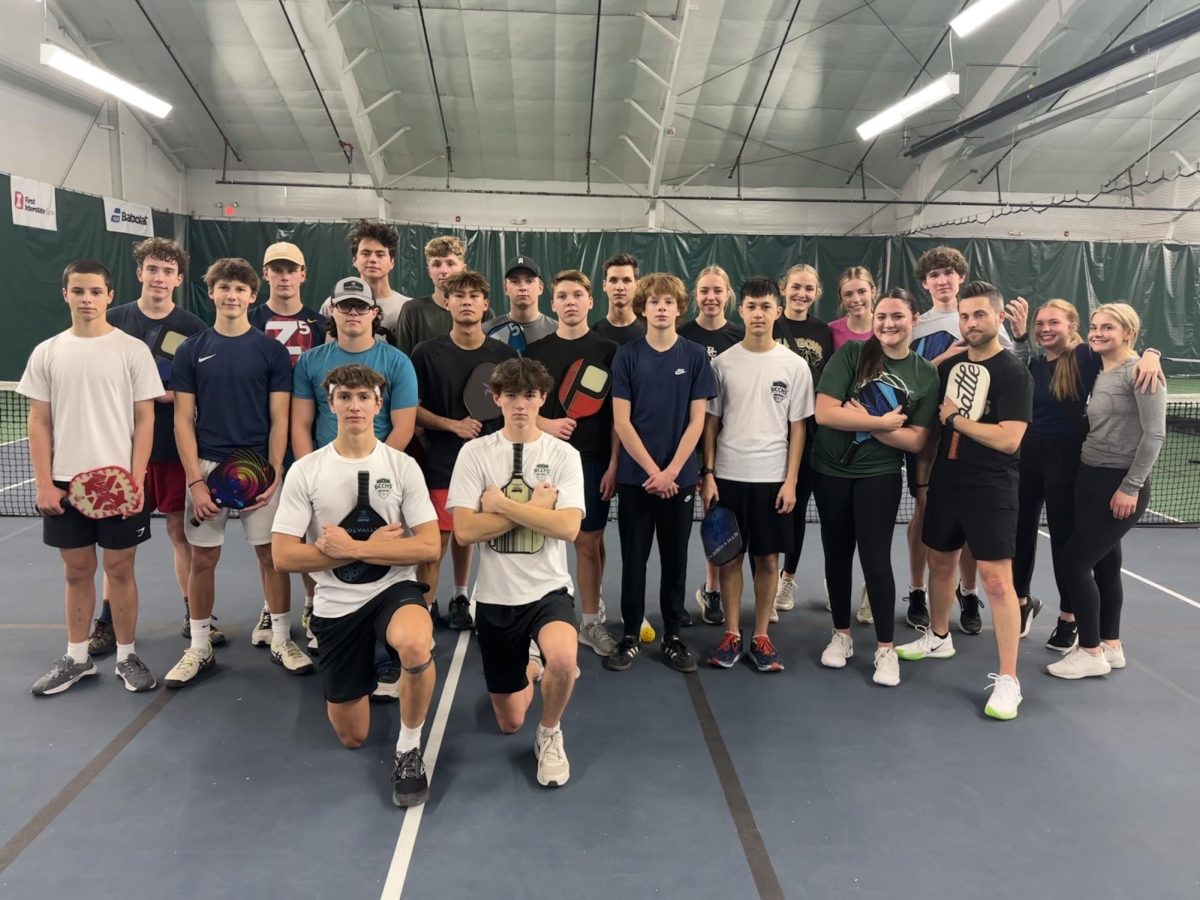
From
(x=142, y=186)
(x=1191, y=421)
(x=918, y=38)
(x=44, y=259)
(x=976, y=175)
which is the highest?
(x=918, y=38)

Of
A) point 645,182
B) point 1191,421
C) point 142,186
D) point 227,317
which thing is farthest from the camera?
point 645,182

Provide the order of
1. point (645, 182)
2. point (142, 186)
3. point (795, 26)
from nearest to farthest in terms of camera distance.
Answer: point (795, 26), point (142, 186), point (645, 182)

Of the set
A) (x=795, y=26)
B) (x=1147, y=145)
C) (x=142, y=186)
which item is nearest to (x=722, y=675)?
(x=795, y=26)

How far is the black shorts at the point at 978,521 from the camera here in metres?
3.21

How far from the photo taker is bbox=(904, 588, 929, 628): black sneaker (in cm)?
414

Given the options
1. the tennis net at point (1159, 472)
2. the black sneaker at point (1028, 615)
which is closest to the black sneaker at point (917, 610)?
the black sneaker at point (1028, 615)

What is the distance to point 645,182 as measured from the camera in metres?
14.4

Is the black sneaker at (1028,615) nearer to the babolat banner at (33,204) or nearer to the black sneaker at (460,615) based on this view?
the black sneaker at (460,615)

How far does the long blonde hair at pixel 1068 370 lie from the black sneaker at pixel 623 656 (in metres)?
2.47

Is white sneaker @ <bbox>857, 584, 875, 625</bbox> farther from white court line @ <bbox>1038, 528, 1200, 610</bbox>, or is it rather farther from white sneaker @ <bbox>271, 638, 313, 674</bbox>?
white sneaker @ <bbox>271, 638, 313, 674</bbox>

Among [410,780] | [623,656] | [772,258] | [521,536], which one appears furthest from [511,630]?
[772,258]

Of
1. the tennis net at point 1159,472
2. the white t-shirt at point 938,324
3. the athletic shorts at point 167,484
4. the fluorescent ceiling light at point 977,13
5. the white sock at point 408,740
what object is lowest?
the white sock at point 408,740

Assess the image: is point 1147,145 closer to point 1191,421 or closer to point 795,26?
point 1191,421

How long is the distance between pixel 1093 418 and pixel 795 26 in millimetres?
9171
